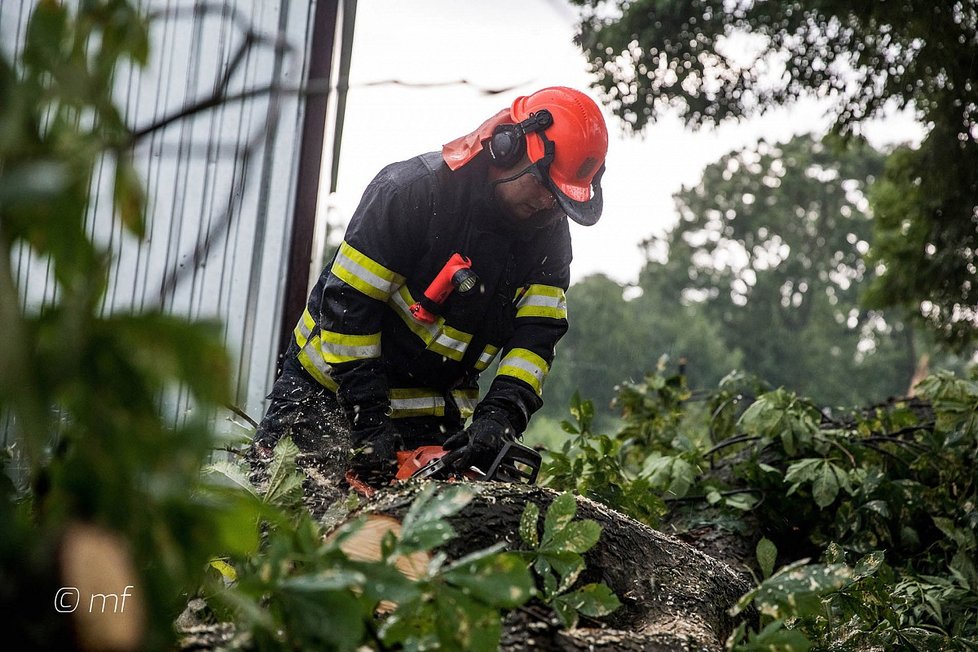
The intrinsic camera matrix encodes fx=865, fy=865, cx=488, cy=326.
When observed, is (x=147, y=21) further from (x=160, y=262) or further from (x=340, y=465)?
(x=160, y=262)

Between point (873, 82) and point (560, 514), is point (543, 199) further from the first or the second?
point (873, 82)

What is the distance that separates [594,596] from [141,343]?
36.9 inches

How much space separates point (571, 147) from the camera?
3256 mm

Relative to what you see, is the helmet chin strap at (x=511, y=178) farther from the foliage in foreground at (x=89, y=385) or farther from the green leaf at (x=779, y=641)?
the foliage in foreground at (x=89, y=385)

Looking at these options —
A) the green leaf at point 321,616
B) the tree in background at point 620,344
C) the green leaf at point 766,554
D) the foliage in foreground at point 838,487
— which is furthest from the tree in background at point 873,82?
the tree in background at point 620,344

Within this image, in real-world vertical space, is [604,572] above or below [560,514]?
below

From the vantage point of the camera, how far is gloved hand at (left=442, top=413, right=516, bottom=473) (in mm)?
2547

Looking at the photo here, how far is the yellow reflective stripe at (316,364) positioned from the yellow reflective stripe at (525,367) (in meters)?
0.63

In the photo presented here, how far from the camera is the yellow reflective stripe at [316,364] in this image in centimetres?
316

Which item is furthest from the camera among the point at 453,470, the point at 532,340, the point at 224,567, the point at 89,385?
the point at 532,340

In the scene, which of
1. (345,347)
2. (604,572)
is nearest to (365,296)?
(345,347)

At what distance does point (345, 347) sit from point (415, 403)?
1.66 feet

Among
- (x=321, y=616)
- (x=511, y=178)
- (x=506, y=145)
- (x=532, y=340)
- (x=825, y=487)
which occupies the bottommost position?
(x=825, y=487)
